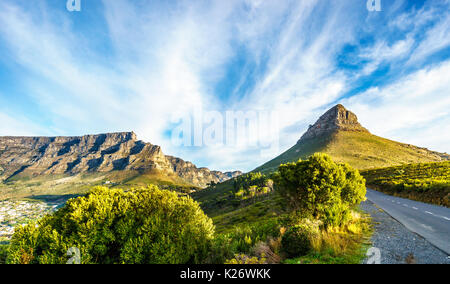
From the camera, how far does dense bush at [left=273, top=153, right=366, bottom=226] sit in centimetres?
1291

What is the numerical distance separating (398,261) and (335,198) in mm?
6539

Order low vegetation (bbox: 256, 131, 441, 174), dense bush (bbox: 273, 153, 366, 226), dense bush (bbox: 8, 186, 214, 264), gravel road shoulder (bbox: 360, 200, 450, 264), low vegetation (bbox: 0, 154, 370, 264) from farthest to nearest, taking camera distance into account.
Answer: low vegetation (bbox: 256, 131, 441, 174) < dense bush (bbox: 273, 153, 366, 226) < dense bush (bbox: 8, 186, 214, 264) < low vegetation (bbox: 0, 154, 370, 264) < gravel road shoulder (bbox: 360, 200, 450, 264)

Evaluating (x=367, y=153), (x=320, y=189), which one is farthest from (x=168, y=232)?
(x=367, y=153)

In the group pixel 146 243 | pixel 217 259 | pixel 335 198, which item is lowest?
pixel 217 259

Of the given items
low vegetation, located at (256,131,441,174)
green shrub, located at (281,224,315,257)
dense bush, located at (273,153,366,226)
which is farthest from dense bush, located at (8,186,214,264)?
low vegetation, located at (256,131,441,174)

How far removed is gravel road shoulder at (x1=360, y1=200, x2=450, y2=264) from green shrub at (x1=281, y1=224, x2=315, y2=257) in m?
2.85

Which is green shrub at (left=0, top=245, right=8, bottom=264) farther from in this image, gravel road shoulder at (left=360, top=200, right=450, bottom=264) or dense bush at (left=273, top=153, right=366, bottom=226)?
gravel road shoulder at (left=360, top=200, right=450, bottom=264)

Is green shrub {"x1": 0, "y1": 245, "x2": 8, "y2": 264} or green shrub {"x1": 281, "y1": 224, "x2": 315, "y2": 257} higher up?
green shrub {"x1": 281, "y1": 224, "x2": 315, "y2": 257}

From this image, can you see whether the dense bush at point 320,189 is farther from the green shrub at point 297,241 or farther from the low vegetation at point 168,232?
the green shrub at point 297,241

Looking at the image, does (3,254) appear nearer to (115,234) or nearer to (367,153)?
(115,234)

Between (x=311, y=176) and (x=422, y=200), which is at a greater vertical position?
Answer: (x=311, y=176)
